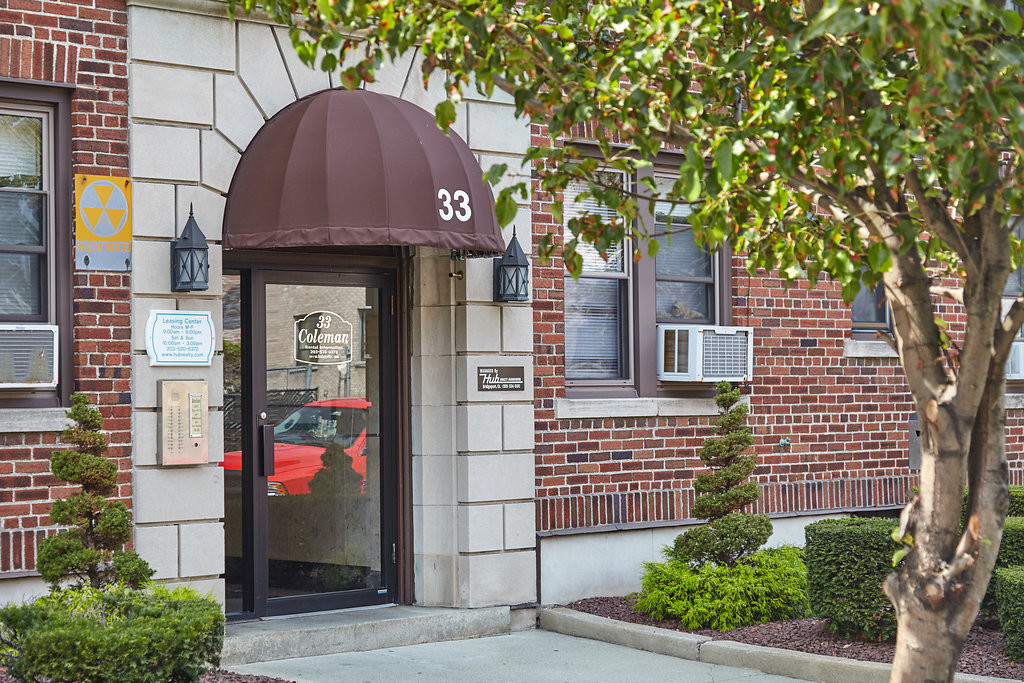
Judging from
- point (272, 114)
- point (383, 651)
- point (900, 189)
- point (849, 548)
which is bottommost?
point (383, 651)

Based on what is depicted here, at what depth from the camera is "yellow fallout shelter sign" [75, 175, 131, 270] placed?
7.48 meters

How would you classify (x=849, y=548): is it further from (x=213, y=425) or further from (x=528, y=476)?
(x=213, y=425)

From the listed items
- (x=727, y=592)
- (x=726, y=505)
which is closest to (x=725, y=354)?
(x=726, y=505)

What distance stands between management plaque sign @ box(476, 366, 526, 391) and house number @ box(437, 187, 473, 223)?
4.55 ft

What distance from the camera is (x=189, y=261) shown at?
764 cm

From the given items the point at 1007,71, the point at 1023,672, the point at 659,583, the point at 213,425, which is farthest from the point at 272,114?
the point at 1023,672

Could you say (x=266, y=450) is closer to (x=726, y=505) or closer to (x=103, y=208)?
(x=103, y=208)

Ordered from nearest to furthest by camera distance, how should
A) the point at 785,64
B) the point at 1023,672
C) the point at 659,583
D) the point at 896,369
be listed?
the point at 785,64 < the point at 1023,672 < the point at 659,583 < the point at 896,369

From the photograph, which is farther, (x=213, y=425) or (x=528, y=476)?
(x=528, y=476)

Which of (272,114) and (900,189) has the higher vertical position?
(272,114)

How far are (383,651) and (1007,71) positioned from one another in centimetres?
538

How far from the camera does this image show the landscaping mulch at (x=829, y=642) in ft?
23.0

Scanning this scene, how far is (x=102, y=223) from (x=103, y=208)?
9cm

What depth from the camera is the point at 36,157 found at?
763 cm
